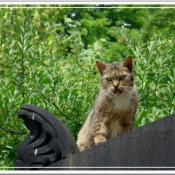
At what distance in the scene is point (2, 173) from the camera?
4.32 meters

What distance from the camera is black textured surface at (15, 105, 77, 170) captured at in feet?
14.3

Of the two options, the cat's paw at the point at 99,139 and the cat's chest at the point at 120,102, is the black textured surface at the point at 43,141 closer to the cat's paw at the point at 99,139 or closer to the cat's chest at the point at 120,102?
the cat's paw at the point at 99,139

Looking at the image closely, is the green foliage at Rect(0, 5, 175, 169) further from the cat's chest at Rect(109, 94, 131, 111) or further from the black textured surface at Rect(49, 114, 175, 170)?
the black textured surface at Rect(49, 114, 175, 170)

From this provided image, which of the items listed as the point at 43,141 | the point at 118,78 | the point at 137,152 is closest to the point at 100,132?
the point at 118,78

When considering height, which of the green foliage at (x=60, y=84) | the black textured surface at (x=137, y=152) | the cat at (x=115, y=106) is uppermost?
the green foliage at (x=60, y=84)

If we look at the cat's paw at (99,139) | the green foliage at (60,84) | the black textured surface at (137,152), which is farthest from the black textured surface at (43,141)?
the green foliage at (60,84)

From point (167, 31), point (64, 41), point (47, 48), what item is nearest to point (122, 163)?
point (47, 48)

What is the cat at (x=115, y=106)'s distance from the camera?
16.4 ft

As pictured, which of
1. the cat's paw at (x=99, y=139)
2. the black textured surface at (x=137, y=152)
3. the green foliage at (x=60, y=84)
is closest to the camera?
the black textured surface at (x=137, y=152)

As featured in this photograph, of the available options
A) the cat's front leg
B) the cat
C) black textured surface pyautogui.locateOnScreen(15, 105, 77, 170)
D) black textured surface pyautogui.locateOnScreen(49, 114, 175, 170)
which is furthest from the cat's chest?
black textured surface pyautogui.locateOnScreen(49, 114, 175, 170)

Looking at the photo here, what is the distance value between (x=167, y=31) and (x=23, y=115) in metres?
6.57

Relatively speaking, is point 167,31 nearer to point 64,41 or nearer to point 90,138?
Result: point 64,41

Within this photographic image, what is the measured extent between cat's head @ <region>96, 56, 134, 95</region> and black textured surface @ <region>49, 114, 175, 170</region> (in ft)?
2.99

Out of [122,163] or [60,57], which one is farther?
[60,57]
